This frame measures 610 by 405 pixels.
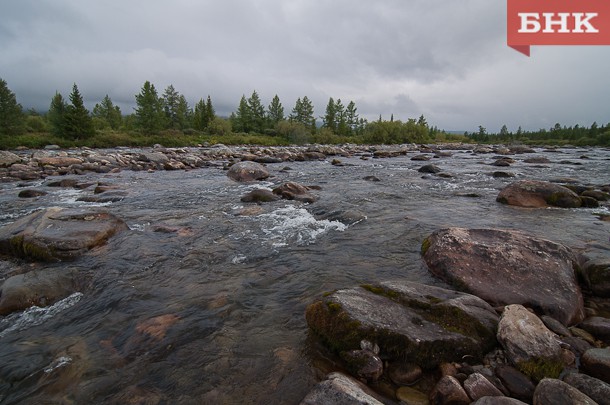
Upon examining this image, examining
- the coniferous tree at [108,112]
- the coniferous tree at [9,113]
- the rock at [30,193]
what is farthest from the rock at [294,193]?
the coniferous tree at [108,112]

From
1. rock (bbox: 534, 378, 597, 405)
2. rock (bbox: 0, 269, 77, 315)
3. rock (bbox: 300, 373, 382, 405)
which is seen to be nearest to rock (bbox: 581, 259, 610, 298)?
rock (bbox: 534, 378, 597, 405)

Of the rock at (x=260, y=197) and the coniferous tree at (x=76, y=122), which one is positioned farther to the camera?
the coniferous tree at (x=76, y=122)

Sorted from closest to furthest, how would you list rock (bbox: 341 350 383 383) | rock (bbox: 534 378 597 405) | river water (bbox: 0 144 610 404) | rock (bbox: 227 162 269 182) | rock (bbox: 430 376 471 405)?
rock (bbox: 534 378 597 405)
rock (bbox: 430 376 471 405)
rock (bbox: 341 350 383 383)
river water (bbox: 0 144 610 404)
rock (bbox: 227 162 269 182)

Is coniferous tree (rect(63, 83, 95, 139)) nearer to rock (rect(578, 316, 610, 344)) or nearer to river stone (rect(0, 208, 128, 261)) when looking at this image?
river stone (rect(0, 208, 128, 261))

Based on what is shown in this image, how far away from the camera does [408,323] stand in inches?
151

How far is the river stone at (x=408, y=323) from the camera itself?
141 inches

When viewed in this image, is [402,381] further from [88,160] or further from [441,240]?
[88,160]

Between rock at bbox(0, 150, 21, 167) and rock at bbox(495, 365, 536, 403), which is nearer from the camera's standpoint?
rock at bbox(495, 365, 536, 403)

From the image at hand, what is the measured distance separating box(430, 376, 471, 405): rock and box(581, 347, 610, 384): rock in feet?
5.04

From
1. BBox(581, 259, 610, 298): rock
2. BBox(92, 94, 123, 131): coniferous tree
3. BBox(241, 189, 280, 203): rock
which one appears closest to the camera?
BBox(581, 259, 610, 298): rock

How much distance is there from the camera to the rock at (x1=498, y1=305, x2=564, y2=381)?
3.30 meters

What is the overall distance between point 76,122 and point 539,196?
219 ft

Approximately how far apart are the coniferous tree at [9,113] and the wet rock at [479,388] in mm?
74147

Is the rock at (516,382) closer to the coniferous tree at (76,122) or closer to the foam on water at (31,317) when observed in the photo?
the foam on water at (31,317)
